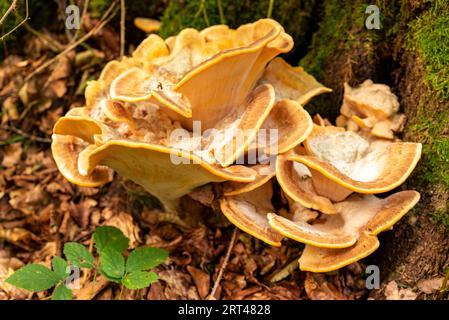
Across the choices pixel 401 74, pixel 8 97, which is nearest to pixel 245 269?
pixel 401 74

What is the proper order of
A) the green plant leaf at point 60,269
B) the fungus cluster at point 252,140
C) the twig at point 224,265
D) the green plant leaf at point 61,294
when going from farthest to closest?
1. the twig at point 224,265
2. the green plant leaf at point 60,269
3. the green plant leaf at point 61,294
4. the fungus cluster at point 252,140

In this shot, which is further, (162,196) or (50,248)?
(50,248)

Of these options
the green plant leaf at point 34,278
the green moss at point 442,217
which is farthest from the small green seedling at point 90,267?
the green moss at point 442,217

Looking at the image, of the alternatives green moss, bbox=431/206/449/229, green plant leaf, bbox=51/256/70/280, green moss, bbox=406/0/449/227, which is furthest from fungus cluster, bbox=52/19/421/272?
green plant leaf, bbox=51/256/70/280

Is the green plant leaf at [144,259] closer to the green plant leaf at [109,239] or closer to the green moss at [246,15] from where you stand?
the green plant leaf at [109,239]

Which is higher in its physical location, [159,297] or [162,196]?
[162,196]

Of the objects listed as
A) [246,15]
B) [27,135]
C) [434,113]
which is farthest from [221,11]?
[27,135]

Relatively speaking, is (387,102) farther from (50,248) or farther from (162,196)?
(50,248)
